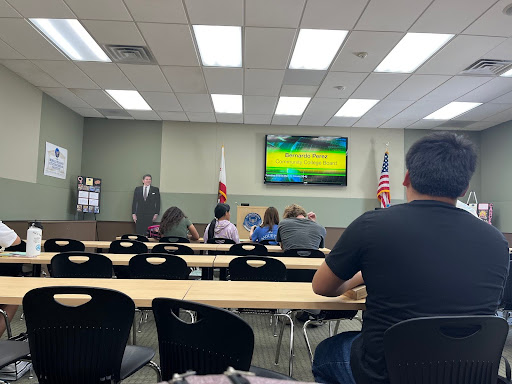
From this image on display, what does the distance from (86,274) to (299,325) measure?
211 centimetres

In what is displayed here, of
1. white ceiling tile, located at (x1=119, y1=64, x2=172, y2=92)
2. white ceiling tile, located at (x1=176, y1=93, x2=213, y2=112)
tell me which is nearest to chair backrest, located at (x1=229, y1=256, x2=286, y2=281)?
white ceiling tile, located at (x1=119, y1=64, x2=172, y2=92)

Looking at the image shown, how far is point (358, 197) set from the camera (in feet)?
28.1

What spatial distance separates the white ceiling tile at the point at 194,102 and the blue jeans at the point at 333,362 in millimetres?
5607

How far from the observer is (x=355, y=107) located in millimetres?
6973

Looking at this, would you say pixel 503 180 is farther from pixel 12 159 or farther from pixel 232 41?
pixel 12 159

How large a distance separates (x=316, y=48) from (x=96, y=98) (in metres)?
4.29

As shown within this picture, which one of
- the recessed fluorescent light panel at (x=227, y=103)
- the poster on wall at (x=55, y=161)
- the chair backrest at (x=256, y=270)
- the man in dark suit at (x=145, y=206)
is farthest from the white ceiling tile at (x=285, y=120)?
the chair backrest at (x=256, y=270)

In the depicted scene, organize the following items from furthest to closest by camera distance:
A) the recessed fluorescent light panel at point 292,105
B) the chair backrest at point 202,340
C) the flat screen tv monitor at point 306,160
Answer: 1. the flat screen tv monitor at point 306,160
2. the recessed fluorescent light panel at point 292,105
3. the chair backrest at point 202,340

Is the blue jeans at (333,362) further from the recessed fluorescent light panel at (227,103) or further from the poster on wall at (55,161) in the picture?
the poster on wall at (55,161)

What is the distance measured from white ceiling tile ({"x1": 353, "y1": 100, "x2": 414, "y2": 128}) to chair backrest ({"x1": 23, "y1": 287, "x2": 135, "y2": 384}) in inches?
246

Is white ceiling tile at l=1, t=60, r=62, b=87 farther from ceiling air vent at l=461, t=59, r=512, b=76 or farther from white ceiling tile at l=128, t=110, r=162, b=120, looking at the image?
ceiling air vent at l=461, t=59, r=512, b=76

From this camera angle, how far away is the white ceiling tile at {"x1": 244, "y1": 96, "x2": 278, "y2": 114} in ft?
21.6

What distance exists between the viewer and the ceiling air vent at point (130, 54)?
4.77 metres

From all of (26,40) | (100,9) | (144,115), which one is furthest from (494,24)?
(144,115)
